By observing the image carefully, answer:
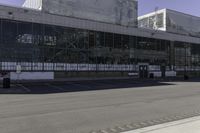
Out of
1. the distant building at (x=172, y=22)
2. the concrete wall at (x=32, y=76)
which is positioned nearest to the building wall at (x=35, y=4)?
the concrete wall at (x=32, y=76)

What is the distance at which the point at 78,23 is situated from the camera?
41.2 m

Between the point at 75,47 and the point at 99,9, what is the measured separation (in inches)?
325

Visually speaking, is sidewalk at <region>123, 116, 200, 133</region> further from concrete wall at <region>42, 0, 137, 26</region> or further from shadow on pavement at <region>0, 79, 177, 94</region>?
concrete wall at <region>42, 0, 137, 26</region>

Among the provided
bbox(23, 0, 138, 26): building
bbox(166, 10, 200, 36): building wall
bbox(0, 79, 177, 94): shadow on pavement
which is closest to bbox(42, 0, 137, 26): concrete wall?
bbox(23, 0, 138, 26): building

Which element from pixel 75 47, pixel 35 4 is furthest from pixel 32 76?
pixel 35 4

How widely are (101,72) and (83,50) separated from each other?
4.14 metres

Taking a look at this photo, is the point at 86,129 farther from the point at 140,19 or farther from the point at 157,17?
the point at 140,19

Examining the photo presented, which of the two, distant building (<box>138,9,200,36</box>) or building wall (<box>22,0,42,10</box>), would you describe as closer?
building wall (<box>22,0,42,10</box>)

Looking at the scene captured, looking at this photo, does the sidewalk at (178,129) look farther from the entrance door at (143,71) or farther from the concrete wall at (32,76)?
the entrance door at (143,71)

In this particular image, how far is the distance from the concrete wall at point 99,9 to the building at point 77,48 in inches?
36.0

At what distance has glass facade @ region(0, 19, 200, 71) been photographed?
35094 millimetres

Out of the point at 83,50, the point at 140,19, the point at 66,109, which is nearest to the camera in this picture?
Answer: the point at 66,109

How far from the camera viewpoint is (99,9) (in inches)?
1769

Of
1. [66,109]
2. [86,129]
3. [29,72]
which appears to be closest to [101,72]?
[29,72]
